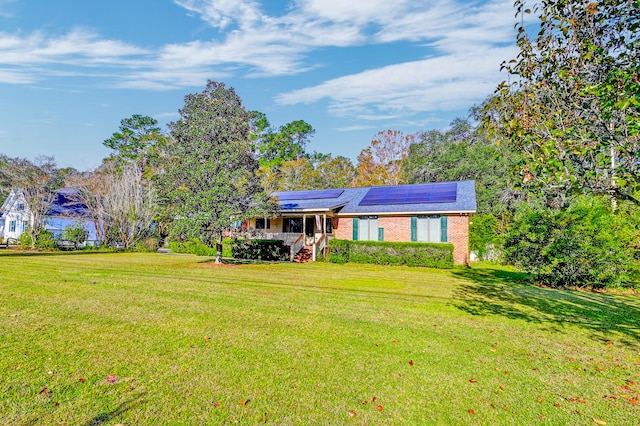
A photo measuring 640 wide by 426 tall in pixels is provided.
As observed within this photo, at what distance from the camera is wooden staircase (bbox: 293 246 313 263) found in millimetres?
21234

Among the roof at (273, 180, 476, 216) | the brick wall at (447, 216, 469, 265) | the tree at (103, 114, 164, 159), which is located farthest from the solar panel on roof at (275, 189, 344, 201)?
the tree at (103, 114, 164, 159)

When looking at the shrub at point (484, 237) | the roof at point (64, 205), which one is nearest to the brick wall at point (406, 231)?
the shrub at point (484, 237)

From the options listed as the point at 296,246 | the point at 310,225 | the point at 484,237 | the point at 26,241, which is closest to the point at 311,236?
the point at 296,246

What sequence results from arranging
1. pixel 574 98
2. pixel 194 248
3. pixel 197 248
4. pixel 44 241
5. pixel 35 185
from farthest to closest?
pixel 194 248, pixel 197 248, pixel 35 185, pixel 44 241, pixel 574 98

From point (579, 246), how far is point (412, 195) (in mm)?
11080

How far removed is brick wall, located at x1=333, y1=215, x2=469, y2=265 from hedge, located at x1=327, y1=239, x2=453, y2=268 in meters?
1.56

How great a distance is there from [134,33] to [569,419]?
18.0 meters

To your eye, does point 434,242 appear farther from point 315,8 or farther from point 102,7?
point 102,7

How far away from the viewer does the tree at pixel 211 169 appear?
15508 millimetres

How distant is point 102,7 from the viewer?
12.9 metres

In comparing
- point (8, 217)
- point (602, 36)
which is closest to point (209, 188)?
point (602, 36)

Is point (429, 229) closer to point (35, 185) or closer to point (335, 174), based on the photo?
point (335, 174)

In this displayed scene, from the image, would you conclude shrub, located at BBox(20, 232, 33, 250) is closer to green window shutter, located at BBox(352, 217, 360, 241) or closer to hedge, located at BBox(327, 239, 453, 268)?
hedge, located at BBox(327, 239, 453, 268)

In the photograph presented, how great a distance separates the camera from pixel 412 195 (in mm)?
22062
